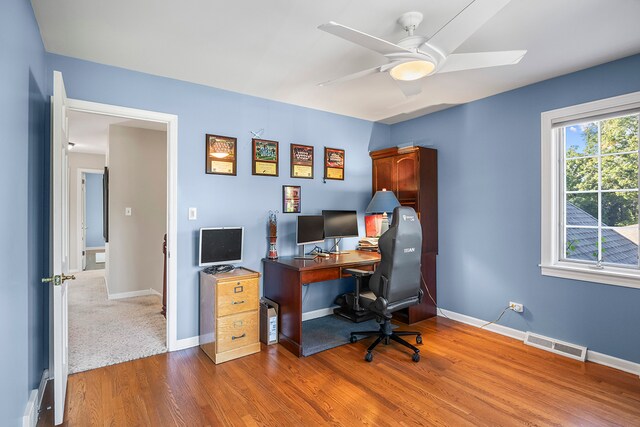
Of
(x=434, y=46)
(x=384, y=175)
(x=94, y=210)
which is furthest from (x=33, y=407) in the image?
(x=94, y=210)

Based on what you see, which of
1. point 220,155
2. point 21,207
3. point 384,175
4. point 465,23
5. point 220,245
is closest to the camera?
point 465,23

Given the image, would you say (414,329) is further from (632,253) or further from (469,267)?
(632,253)

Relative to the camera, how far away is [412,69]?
2074 millimetres

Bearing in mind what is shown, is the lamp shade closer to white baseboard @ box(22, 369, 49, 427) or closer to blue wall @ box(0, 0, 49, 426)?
blue wall @ box(0, 0, 49, 426)

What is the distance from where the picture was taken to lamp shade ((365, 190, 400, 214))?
3949 millimetres

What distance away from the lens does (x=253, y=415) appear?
2129mm

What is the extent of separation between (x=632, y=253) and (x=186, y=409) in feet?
12.0

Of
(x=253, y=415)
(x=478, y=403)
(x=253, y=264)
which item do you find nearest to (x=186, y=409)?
(x=253, y=415)

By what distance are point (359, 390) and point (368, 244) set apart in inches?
80.5

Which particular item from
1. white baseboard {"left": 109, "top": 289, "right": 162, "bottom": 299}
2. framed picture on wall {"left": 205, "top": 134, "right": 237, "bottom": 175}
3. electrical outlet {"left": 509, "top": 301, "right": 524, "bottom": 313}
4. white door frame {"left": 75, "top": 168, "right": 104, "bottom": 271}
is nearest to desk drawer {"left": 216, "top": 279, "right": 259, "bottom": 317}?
framed picture on wall {"left": 205, "top": 134, "right": 237, "bottom": 175}

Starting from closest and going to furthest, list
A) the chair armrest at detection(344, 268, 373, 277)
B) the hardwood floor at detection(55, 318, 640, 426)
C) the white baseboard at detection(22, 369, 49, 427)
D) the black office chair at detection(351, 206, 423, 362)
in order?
the white baseboard at detection(22, 369, 49, 427), the hardwood floor at detection(55, 318, 640, 426), the black office chair at detection(351, 206, 423, 362), the chair armrest at detection(344, 268, 373, 277)

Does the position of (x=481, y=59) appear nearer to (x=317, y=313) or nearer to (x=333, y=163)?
(x=333, y=163)

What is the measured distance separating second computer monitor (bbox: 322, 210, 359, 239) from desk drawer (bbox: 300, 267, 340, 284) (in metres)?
0.66

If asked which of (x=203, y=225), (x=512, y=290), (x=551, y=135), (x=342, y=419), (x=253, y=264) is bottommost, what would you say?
(x=342, y=419)
